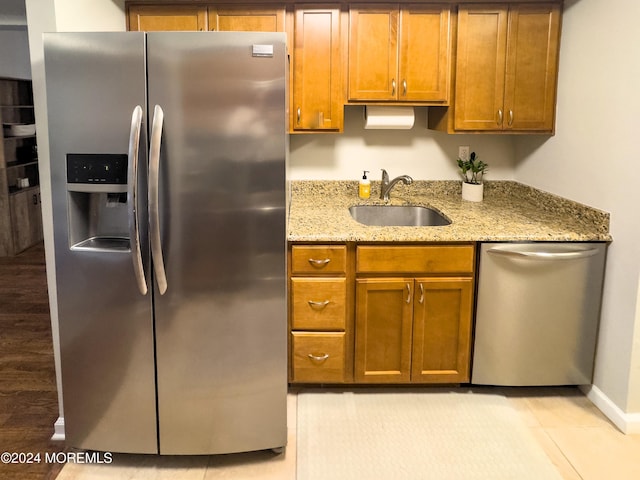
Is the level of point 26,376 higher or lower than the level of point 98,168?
lower

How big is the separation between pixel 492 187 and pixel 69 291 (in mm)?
2484

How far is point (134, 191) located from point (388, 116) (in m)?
1.69

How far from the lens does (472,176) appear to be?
344 cm

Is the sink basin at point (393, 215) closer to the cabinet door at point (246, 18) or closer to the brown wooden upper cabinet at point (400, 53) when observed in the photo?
the brown wooden upper cabinet at point (400, 53)

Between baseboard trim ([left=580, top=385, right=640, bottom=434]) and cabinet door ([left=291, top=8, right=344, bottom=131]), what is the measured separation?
185 centimetres

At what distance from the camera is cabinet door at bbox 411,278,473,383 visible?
8.89ft

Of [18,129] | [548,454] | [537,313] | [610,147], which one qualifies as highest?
[18,129]

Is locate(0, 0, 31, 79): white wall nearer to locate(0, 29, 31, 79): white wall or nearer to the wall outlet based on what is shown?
locate(0, 29, 31, 79): white wall

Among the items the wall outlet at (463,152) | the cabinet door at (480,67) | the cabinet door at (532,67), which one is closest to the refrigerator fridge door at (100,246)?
the cabinet door at (480,67)

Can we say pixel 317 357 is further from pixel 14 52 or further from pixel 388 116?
pixel 14 52

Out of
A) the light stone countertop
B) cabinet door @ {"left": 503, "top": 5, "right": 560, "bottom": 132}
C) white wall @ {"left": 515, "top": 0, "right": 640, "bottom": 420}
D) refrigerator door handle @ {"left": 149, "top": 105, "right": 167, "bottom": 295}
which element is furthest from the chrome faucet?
refrigerator door handle @ {"left": 149, "top": 105, "right": 167, "bottom": 295}


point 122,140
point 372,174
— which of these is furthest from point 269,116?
point 372,174

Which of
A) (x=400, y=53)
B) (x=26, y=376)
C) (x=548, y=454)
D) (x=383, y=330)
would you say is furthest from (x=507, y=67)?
(x=26, y=376)

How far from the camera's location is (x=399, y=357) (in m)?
2.77
